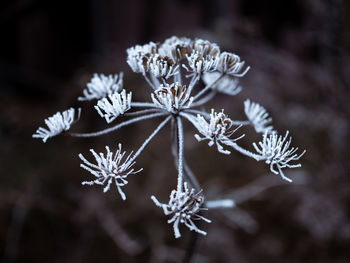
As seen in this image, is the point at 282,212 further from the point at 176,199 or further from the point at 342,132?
the point at 176,199

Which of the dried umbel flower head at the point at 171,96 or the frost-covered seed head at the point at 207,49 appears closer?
the dried umbel flower head at the point at 171,96

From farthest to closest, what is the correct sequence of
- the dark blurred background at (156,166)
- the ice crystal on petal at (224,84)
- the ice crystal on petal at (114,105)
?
the dark blurred background at (156,166), the ice crystal on petal at (224,84), the ice crystal on petal at (114,105)

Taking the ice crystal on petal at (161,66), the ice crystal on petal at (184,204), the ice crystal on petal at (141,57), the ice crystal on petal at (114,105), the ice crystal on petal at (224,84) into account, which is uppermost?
the ice crystal on petal at (224,84)

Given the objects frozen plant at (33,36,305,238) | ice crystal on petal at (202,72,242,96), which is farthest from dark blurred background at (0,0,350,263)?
frozen plant at (33,36,305,238)

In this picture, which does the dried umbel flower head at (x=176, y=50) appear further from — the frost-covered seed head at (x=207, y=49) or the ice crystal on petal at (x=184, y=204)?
the ice crystal on petal at (x=184, y=204)

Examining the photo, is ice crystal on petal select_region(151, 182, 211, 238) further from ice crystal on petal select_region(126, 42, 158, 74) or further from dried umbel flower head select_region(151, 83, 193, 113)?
ice crystal on petal select_region(126, 42, 158, 74)

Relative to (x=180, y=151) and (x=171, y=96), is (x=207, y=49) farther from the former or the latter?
(x=180, y=151)

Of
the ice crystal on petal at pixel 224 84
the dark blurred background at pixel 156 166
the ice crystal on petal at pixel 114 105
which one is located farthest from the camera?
the dark blurred background at pixel 156 166

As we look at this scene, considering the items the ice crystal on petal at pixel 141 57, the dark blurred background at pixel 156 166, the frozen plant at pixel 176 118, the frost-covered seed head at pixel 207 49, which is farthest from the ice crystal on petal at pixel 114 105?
the dark blurred background at pixel 156 166
